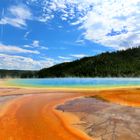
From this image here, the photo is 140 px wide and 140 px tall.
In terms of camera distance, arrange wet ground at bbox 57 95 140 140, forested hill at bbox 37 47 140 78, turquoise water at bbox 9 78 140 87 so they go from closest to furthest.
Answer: wet ground at bbox 57 95 140 140, turquoise water at bbox 9 78 140 87, forested hill at bbox 37 47 140 78

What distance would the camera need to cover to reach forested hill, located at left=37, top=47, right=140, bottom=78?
438 ft

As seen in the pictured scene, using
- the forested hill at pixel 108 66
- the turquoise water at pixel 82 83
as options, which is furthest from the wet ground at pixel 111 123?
the forested hill at pixel 108 66

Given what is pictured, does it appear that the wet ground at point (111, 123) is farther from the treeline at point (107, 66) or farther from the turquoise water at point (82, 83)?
the treeline at point (107, 66)

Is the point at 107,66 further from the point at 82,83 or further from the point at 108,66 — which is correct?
the point at 82,83

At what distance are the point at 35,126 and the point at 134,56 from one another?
154m

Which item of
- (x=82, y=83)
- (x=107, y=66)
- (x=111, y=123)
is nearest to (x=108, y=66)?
(x=107, y=66)

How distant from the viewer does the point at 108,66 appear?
146 metres

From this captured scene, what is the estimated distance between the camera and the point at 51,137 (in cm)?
1188

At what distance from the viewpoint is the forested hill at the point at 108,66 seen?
133 meters

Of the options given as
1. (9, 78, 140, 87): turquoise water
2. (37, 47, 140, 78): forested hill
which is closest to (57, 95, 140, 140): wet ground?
(9, 78, 140, 87): turquoise water

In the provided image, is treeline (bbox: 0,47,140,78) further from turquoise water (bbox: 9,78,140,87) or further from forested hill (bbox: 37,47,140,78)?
turquoise water (bbox: 9,78,140,87)

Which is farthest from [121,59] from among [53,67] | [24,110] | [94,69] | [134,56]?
[24,110]

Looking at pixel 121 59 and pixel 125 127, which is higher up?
pixel 121 59

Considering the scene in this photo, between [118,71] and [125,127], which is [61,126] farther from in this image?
[118,71]
